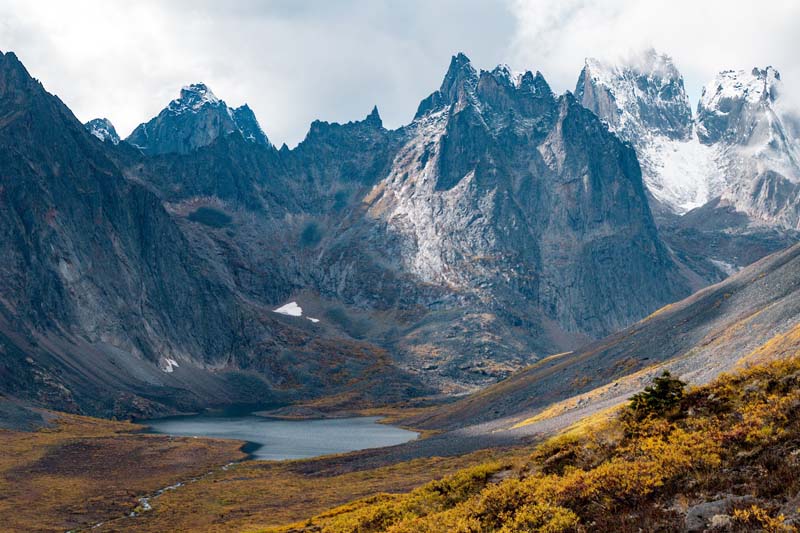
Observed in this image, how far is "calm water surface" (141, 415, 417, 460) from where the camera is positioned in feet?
464

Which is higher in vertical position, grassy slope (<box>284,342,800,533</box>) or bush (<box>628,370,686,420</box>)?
bush (<box>628,370,686,420</box>)

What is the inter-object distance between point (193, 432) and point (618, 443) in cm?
16450

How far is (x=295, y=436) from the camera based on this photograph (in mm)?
174625

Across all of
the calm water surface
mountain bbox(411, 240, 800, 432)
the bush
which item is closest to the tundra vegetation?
the bush

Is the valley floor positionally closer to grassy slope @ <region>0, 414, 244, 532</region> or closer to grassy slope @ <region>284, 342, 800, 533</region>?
grassy slope @ <region>0, 414, 244, 532</region>

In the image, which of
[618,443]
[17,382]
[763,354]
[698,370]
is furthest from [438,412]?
[618,443]

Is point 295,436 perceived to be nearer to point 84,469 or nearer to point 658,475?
point 84,469

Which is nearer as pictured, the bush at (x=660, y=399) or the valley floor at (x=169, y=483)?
the bush at (x=660, y=399)

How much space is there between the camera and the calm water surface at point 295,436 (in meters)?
142

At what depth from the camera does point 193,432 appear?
17600cm

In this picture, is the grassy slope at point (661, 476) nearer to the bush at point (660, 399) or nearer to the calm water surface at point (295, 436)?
the bush at point (660, 399)

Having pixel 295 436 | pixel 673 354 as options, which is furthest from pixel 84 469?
pixel 673 354

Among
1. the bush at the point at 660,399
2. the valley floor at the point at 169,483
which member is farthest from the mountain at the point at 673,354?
the bush at the point at 660,399

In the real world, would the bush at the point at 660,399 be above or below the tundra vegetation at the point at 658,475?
above
